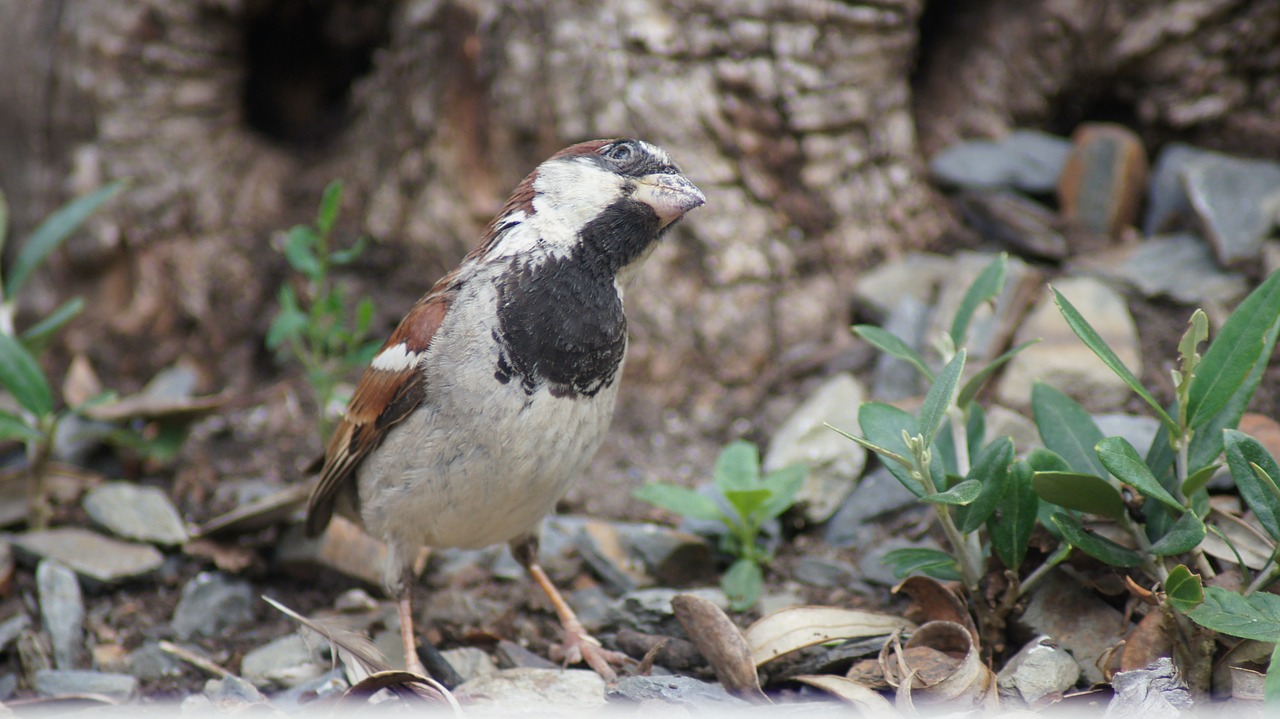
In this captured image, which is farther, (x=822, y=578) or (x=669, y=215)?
(x=822, y=578)

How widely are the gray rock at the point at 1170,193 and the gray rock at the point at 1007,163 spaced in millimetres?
417

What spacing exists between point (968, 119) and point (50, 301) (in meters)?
4.61

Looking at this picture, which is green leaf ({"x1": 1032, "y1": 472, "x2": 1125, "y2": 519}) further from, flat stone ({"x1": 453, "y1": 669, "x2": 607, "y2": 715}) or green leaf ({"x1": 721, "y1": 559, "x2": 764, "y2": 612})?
flat stone ({"x1": 453, "y1": 669, "x2": 607, "y2": 715})

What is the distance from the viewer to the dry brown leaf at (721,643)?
286 cm

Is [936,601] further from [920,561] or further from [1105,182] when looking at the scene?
→ [1105,182]

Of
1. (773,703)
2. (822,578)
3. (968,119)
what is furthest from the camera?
(968,119)

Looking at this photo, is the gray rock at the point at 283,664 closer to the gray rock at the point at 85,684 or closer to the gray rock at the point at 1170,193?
the gray rock at the point at 85,684

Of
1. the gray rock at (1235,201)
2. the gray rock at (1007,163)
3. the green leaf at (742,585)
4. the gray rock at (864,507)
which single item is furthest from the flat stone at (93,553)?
the gray rock at (1235,201)

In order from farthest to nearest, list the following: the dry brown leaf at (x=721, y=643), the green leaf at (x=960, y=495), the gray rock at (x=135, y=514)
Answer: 1. the gray rock at (x=135, y=514)
2. the dry brown leaf at (x=721, y=643)
3. the green leaf at (x=960, y=495)

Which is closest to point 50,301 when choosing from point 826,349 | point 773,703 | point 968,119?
point 826,349

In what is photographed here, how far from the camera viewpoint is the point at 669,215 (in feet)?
10.4

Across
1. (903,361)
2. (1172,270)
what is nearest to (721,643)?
(903,361)

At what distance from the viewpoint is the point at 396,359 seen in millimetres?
3281

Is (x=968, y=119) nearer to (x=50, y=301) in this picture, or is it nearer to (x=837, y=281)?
(x=837, y=281)
